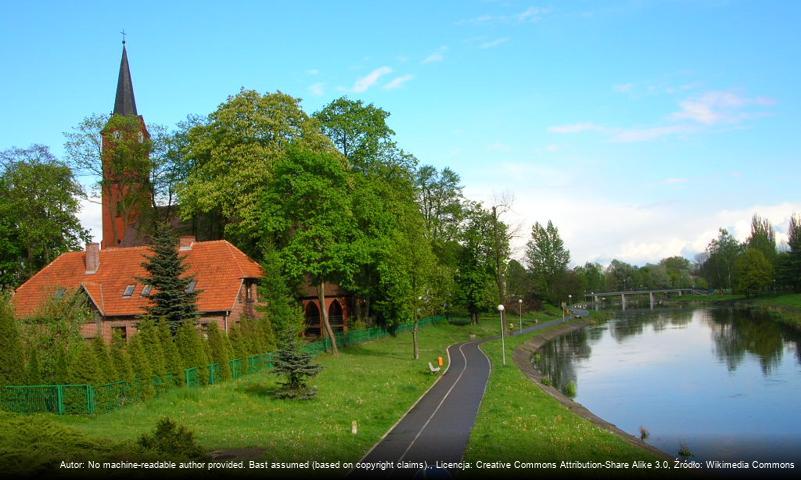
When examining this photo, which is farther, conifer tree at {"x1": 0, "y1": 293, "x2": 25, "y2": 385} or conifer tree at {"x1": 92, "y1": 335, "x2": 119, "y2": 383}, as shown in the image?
conifer tree at {"x1": 92, "y1": 335, "x2": 119, "y2": 383}

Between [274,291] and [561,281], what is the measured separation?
247 ft

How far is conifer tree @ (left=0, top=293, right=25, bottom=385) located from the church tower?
97.9ft

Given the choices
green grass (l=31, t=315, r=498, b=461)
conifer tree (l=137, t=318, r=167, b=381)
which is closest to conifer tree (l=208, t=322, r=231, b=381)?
green grass (l=31, t=315, r=498, b=461)

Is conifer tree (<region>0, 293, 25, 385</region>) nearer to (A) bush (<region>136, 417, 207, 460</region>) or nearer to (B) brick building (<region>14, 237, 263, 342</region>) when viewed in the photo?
(A) bush (<region>136, 417, 207, 460</region>)

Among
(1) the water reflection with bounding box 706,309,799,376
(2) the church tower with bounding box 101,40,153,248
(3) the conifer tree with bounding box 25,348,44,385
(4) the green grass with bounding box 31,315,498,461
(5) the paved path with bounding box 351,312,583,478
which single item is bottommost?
(1) the water reflection with bounding box 706,309,799,376

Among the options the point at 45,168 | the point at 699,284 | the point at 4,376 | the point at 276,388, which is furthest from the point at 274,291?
the point at 699,284

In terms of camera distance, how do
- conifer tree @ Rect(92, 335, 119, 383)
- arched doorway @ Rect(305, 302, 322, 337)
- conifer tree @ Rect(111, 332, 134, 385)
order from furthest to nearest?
arched doorway @ Rect(305, 302, 322, 337) → conifer tree @ Rect(111, 332, 134, 385) → conifer tree @ Rect(92, 335, 119, 383)

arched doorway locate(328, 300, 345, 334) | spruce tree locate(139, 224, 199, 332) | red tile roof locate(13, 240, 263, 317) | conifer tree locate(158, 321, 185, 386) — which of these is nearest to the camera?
conifer tree locate(158, 321, 185, 386)

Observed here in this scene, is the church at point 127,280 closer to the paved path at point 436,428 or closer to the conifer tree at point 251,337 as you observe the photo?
the conifer tree at point 251,337

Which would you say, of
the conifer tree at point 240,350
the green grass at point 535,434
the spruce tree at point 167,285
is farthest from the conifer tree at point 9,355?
the green grass at point 535,434

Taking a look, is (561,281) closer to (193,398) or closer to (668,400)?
(668,400)

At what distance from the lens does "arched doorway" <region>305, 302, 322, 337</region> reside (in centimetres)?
5384

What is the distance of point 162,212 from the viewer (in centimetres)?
5941

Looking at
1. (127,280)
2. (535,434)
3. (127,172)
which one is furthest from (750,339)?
(127,172)
